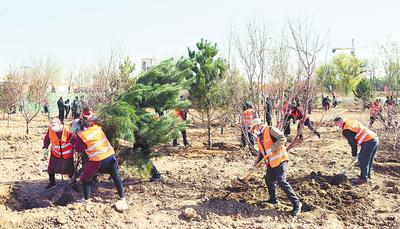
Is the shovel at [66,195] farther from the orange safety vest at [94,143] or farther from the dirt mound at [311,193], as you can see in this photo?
the dirt mound at [311,193]

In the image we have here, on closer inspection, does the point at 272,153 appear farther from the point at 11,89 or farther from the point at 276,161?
the point at 11,89

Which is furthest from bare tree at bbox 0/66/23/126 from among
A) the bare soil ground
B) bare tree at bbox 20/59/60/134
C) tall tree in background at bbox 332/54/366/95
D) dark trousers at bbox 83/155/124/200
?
tall tree in background at bbox 332/54/366/95

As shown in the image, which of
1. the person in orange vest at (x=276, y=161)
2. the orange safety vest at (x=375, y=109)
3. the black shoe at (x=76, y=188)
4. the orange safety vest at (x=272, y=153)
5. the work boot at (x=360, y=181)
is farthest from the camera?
the orange safety vest at (x=375, y=109)

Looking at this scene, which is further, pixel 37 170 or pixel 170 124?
pixel 37 170

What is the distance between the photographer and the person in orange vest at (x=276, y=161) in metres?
5.19

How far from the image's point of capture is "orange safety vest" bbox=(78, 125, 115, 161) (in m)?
5.18

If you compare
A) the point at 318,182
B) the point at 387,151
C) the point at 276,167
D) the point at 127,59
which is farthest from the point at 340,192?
the point at 127,59

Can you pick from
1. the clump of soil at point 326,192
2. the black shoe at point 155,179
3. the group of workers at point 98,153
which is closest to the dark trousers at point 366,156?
the clump of soil at point 326,192

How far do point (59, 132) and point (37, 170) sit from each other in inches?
79.2

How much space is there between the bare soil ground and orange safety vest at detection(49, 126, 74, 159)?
517 mm

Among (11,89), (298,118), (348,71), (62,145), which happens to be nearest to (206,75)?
(298,118)

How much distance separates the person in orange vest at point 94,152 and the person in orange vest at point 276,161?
201cm

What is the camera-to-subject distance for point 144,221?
4.94 metres

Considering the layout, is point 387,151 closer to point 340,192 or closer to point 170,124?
point 340,192
